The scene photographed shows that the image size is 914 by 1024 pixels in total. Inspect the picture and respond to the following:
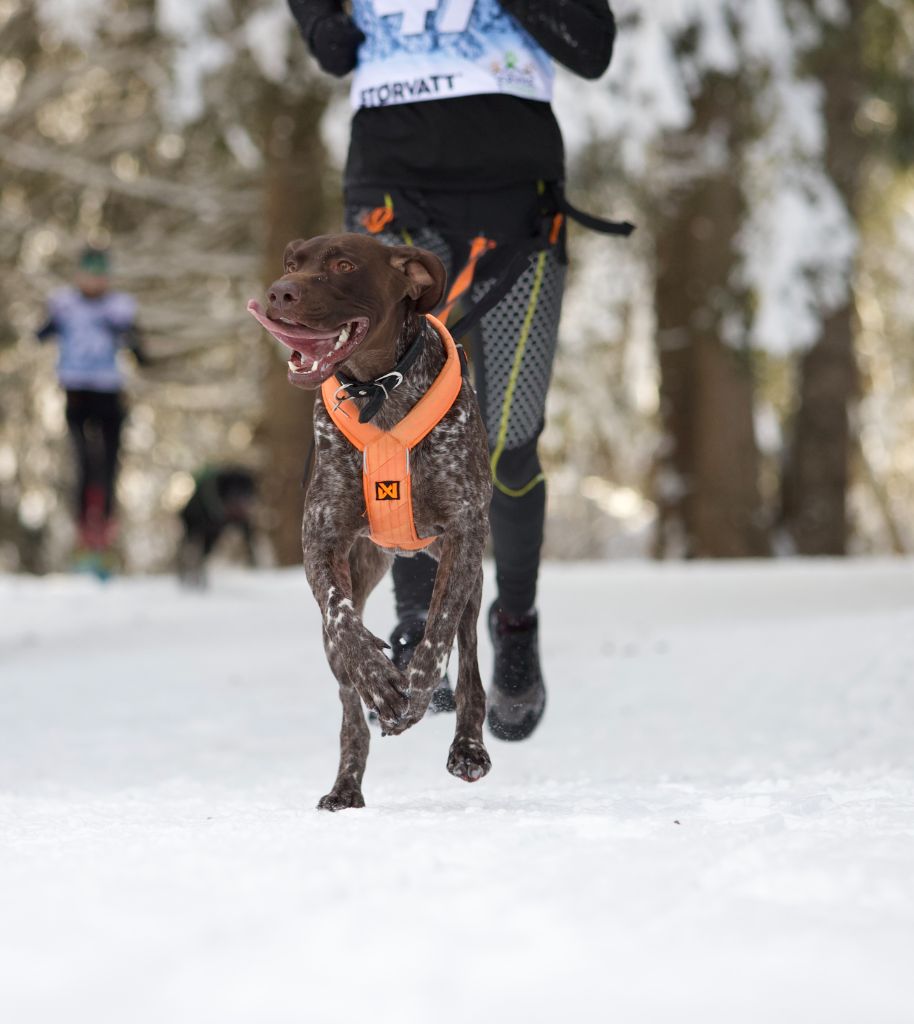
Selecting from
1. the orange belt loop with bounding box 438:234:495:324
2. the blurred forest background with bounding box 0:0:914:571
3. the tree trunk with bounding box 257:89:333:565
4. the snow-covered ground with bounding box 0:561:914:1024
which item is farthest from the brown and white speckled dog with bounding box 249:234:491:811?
the tree trunk with bounding box 257:89:333:565

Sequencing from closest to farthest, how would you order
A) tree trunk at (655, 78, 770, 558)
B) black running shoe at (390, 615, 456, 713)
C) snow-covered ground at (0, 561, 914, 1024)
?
snow-covered ground at (0, 561, 914, 1024)
black running shoe at (390, 615, 456, 713)
tree trunk at (655, 78, 770, 558)

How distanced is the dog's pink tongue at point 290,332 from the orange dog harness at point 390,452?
0.19m

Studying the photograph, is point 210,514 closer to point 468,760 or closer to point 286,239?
point 286,239

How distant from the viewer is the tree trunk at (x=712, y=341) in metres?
13.0

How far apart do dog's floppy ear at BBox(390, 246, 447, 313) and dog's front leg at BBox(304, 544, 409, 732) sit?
524 mm

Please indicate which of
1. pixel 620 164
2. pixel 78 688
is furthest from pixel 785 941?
pixel 620 164

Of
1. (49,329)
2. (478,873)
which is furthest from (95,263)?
(478,873)

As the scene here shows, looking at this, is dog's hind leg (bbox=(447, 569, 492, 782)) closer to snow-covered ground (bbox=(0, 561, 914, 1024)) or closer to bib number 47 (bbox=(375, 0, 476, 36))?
snow-covered ground (bbox=(0, 561, 914, 1024))

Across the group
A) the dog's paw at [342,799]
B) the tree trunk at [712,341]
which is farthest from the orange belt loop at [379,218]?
the tree trunk at [712,341]

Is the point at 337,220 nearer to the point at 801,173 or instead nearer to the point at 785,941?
the point at 801,173

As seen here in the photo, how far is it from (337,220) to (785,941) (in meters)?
11.5

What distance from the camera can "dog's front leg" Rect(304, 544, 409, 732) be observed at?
2846mm

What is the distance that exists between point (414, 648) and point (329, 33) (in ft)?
5.13

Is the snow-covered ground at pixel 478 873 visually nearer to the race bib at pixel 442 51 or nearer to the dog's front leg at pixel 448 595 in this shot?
the dog's front leg at pixel 448 595
